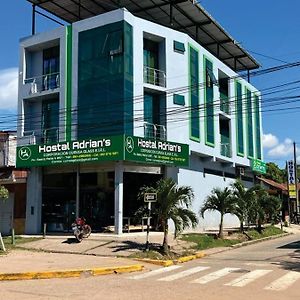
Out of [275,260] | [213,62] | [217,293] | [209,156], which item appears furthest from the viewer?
[213,62]

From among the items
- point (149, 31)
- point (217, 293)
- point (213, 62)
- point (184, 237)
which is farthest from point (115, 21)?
point (217, 293)

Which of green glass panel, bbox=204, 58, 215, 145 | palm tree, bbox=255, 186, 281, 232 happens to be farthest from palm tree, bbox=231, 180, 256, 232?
green glass panel, bbox=204, 58, 215, 145

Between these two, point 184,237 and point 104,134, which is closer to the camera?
point 184,237

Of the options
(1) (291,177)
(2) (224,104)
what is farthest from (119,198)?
(1) (291,177)

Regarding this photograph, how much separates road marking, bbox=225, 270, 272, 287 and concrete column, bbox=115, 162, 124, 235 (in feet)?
39.0

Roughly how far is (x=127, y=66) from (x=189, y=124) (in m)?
6.20

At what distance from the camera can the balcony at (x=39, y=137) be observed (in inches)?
1202

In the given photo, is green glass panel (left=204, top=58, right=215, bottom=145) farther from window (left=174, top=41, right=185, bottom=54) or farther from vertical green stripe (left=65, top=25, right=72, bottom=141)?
vertical green stripe (left=65, top=25, right=72, bottom=141)

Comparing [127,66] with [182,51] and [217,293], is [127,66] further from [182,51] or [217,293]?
[217,293]

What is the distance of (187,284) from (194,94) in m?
21.4

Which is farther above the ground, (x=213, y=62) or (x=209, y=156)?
(x=213, y=62)

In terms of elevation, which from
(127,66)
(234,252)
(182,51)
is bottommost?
(234,252)

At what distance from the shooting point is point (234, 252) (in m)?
22.1

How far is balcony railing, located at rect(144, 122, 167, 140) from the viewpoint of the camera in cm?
2875
